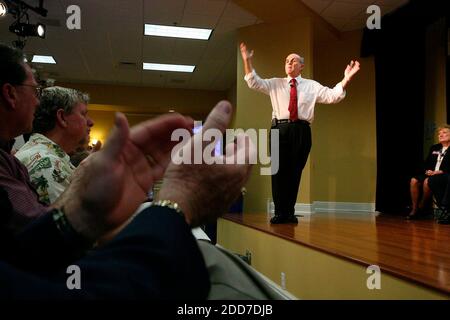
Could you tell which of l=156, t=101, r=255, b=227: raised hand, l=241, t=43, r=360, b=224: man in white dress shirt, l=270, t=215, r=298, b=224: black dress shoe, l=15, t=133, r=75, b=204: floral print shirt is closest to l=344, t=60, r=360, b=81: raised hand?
l=241, t=43, r=360, b=224: man in white dress shirt

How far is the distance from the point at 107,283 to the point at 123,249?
43 mm

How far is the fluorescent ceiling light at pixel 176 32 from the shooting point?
19.8 feet

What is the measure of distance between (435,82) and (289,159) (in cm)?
343

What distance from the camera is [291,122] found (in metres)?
3.33

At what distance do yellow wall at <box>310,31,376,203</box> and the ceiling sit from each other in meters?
0.48

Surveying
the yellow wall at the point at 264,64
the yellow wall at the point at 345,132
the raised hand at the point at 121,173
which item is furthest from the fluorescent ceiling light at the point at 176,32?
the raised hand at the point at 121,173

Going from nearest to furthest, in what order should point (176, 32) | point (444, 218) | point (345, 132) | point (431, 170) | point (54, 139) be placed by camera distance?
1. point (54, 139)
2. point (444, 218)
3. point (431, 170)
4. point (176, 32)
5. point (345, 132)

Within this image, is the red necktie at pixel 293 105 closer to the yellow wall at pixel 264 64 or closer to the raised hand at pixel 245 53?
the raised hand at pixel 245 53

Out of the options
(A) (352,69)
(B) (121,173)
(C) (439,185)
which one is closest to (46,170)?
(B) (121,173)

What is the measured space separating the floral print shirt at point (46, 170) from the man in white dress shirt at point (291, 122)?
6.68 ft

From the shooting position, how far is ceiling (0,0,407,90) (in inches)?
205

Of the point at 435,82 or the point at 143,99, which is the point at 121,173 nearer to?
the point at 435,82
